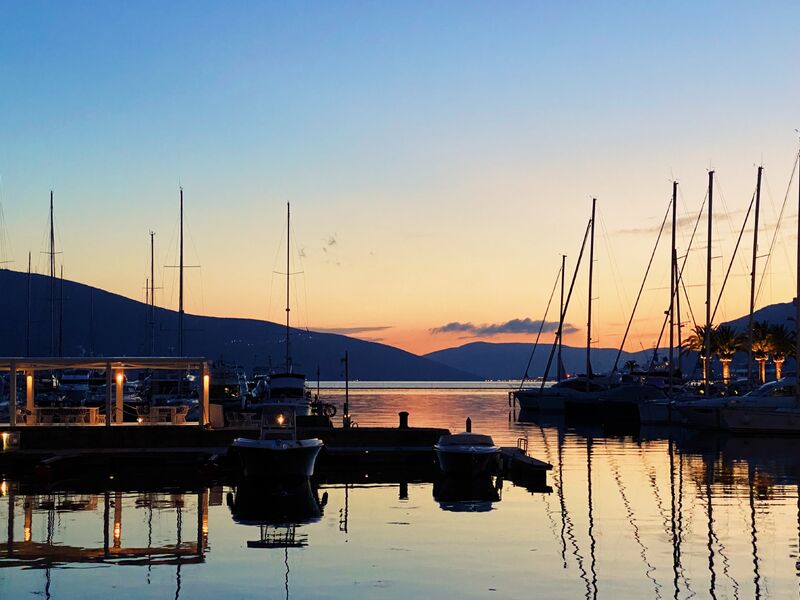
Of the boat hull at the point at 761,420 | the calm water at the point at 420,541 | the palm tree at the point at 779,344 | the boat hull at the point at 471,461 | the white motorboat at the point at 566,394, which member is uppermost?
the palm tree at the point at 779,344

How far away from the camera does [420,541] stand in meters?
28.8

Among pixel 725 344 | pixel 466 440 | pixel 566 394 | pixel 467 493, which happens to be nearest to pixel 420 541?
pixel 467 493

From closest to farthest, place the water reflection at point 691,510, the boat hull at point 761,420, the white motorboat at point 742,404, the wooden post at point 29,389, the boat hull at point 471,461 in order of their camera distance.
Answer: the water reflection at point 691,510 → the boat hull at point 471,461 → the wooden post at point 29,389 → the boat hull at point 761,420 → the white motorboat at point 742,404

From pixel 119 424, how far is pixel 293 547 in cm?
2526

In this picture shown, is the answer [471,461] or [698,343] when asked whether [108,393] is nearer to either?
[471,461]

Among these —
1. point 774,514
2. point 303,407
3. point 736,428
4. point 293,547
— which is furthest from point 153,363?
point 736,428

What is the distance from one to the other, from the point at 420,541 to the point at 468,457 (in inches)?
559

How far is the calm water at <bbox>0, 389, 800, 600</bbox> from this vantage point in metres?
22.8

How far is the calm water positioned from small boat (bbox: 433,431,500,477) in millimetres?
1356

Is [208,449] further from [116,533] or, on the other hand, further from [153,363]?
[116,533]

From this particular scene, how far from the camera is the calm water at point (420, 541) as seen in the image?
896 inches

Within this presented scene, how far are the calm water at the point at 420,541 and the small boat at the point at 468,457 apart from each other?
4.45ft

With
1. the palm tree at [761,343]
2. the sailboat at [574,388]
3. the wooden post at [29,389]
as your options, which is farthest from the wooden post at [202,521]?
the palm tree at [761,343]

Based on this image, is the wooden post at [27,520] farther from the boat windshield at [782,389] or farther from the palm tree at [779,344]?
the palm tree at [779,344]
